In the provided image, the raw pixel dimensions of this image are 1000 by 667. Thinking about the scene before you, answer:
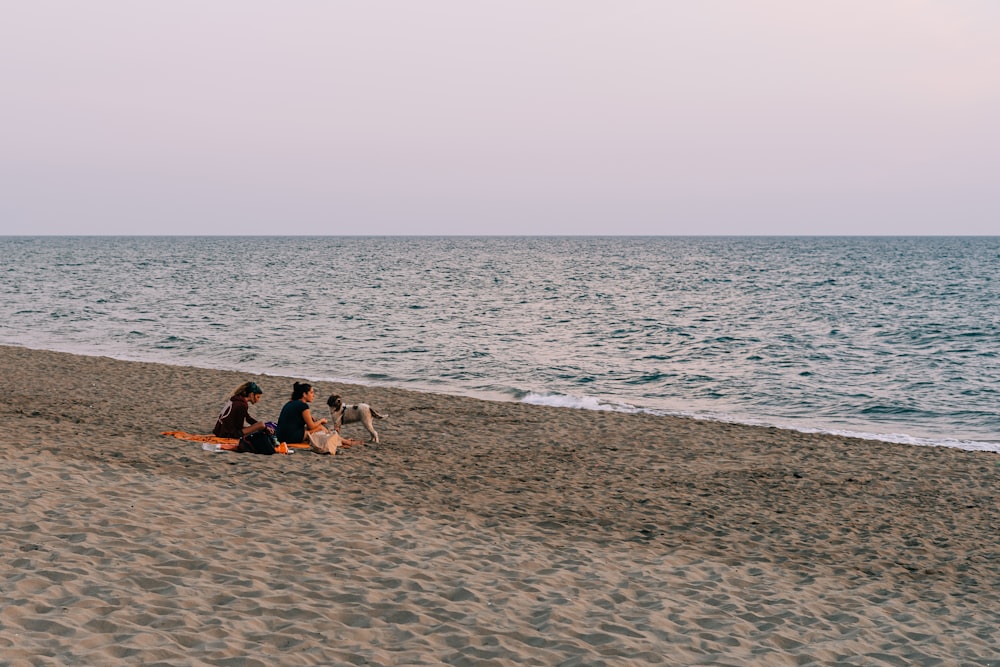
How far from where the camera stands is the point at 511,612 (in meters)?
7.16

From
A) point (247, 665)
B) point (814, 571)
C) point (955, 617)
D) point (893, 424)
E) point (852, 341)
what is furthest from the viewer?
point (852, 341)

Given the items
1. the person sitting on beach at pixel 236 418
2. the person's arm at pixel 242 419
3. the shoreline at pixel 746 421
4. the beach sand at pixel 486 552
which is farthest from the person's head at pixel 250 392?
the shoreline at pixel 746 421

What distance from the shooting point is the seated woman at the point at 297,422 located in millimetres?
13156

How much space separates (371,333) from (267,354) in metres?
7.31

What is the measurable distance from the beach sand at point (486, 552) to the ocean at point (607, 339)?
22.3 feet

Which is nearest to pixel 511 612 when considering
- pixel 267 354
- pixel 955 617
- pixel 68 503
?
pixel 955 617

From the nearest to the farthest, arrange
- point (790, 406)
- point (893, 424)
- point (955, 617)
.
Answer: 1. point (955, 617)
2. point (893, 424)
3. point (790, 406)

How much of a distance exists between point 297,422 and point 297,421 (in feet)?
0.06

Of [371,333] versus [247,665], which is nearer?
[247,665]

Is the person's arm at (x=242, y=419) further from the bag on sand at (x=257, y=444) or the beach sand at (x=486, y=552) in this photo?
the beach sand at (x=486, y=552)

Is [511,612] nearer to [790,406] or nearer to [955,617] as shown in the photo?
[955,617]

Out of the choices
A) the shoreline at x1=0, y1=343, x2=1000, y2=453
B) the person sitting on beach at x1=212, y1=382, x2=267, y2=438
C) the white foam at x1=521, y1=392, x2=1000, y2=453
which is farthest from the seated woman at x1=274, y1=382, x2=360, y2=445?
the white foam at x1=521, y1=392, x2=1000, y2=453

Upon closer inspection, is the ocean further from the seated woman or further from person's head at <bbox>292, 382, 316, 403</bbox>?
person's head at <bbox>292, 382, 316, 403</bbox>

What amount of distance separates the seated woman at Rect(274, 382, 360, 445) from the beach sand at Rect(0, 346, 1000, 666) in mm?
514
